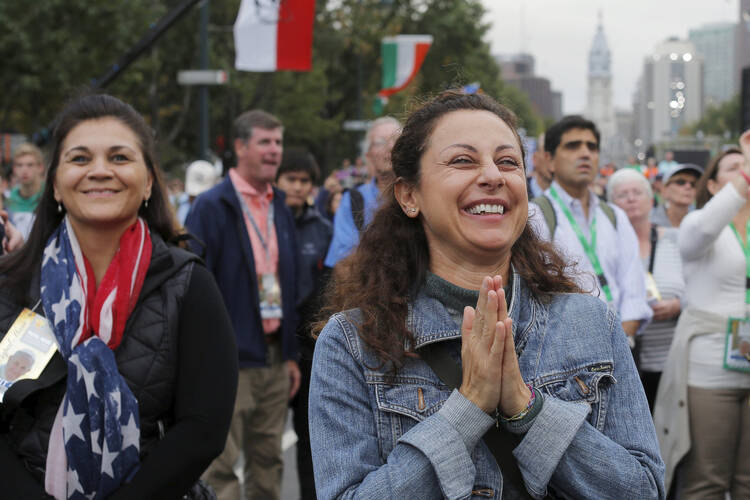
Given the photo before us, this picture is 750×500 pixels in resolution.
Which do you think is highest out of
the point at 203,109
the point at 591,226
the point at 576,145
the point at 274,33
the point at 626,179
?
the point at 274,33

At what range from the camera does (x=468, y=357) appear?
2.22m

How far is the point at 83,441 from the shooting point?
9.59 feet

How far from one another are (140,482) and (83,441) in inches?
8.4

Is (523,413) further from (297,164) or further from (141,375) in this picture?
(297,164)

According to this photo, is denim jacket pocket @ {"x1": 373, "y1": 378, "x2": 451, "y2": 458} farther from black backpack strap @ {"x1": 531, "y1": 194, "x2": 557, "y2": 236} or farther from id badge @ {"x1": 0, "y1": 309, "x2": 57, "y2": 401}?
black backpack strap @ {"x1": 531, "y1": 194, "x2": 557, "y2": 236}

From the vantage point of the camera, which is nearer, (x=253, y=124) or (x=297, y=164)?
(x=253, y=124)

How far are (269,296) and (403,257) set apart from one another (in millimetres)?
3317

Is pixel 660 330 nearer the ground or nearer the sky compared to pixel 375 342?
nearer the ground

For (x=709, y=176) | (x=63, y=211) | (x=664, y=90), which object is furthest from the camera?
(x=664, y=90)

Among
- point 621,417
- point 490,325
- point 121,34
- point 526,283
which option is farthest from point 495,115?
point 121,34

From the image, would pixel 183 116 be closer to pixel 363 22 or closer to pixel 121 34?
pixel 363 22

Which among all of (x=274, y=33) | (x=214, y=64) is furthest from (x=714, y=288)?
(x=214, y=64)

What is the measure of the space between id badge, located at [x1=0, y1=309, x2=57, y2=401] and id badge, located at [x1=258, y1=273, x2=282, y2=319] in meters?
2.72

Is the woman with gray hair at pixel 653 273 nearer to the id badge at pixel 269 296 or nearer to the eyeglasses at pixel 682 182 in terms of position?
the eyeglasses at pixel 682 182
